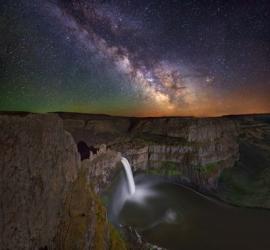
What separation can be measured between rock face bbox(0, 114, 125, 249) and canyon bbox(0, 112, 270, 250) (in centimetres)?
5

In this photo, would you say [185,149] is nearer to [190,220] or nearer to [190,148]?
[190,148]

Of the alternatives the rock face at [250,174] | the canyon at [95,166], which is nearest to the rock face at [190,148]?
the canyon at [95,166]

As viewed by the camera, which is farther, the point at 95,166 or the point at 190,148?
the point at 190,148

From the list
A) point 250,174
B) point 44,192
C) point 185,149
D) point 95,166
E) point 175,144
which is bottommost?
point 250,174

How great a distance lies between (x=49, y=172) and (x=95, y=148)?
31.3 metres

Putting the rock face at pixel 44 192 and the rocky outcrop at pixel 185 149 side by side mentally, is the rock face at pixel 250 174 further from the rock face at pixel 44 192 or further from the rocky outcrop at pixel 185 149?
the rock face at pixel 44 192

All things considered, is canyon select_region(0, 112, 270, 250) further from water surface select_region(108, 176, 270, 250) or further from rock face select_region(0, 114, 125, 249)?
water surface select_region(108, 176, 270, 250)

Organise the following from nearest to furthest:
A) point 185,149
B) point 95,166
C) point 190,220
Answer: point 190,220 → point 95,166 → point 185,149

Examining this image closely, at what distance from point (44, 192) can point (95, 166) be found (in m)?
25.5

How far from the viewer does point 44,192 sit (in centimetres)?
1438

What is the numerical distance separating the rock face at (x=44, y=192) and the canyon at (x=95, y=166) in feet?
0.16

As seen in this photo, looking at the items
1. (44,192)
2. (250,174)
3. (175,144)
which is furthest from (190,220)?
(250,174)

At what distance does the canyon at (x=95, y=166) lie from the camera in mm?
12562

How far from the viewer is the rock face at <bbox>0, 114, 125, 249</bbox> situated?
11953 mm
